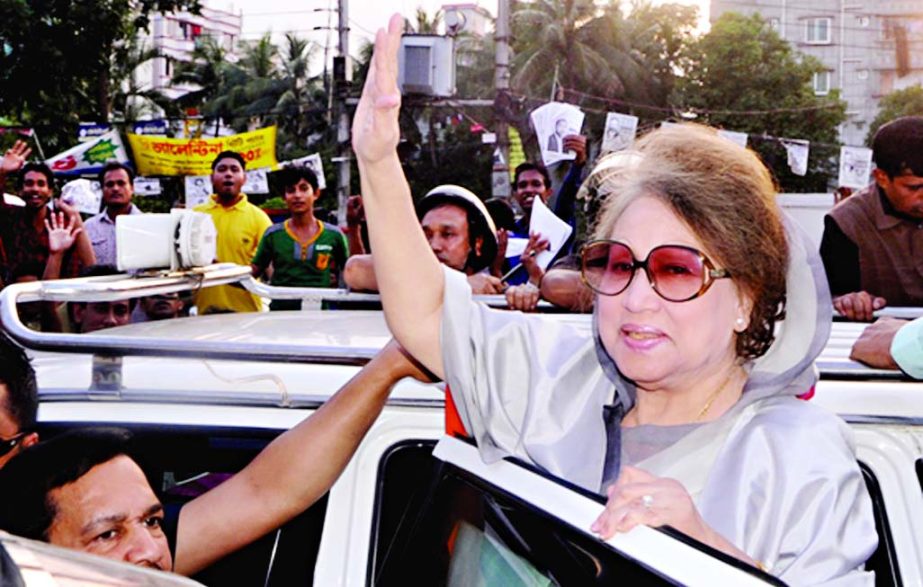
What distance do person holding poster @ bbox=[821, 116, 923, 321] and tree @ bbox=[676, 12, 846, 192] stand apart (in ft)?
130

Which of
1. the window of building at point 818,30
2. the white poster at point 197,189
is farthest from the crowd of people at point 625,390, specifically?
the window of building at point 818,30

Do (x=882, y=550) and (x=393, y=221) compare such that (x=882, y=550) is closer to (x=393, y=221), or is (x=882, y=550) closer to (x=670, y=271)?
(x=670, y=271)

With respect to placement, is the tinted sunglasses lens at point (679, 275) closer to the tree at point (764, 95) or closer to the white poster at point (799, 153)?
the white poster at point (799, 153)

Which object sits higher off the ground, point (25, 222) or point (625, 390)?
point (25, 222)

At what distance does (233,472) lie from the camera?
8.45 feet

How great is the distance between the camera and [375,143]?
1832 mm

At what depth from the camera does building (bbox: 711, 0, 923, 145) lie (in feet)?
214

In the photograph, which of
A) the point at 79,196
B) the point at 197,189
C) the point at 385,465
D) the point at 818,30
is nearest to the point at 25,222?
the point at 79,196

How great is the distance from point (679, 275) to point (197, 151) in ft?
65.5

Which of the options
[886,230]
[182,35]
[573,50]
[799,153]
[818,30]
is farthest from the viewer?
[182,35]

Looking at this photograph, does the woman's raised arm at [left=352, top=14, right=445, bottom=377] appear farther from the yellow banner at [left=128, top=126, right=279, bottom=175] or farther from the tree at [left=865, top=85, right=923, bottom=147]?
the tree at [left=865, top=85, right=923, bottom=147]

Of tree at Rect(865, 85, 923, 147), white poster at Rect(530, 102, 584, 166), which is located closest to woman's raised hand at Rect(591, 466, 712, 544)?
white poster at Rect(530, 102, 584, 166)

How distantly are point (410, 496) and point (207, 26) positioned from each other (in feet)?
312

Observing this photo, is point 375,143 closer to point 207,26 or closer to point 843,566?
point 843,566
